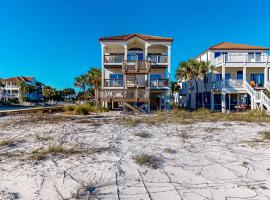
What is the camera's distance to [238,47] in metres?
27.1

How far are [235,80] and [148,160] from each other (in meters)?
22.5

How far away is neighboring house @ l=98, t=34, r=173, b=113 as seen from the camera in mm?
19922

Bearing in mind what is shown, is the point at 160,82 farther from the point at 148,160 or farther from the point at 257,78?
the point at 148,160

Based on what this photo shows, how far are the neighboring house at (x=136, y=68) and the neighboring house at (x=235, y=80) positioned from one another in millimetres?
6503

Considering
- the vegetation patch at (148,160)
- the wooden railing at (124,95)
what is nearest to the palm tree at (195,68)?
the wooden railing at (124,95)

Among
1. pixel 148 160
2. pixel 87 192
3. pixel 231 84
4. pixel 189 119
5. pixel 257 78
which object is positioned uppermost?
pixel 257 78

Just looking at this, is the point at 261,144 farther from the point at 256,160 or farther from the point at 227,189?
the point at 227,189

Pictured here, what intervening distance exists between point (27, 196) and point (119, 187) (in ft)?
5.55

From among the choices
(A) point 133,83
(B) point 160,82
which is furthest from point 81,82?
(B) point 160,82

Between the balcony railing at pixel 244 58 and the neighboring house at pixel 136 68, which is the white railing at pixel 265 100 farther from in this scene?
the neighboring house at pixel 136 68

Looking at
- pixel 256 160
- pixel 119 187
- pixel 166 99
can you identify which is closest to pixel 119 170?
pixel 119 187

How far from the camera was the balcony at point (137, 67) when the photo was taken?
71.1 feet

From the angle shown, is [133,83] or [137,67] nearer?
[137,67]

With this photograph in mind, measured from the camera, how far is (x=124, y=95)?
19.4 meters
